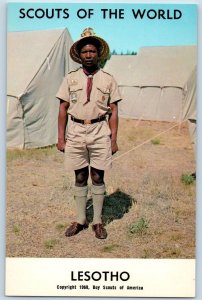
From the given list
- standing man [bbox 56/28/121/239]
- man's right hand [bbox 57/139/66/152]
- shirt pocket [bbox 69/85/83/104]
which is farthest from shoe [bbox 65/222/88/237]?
shirt pocket [bbox 69/85/83/104]

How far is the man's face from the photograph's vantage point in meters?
2.80

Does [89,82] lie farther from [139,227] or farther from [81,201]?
[139,227]

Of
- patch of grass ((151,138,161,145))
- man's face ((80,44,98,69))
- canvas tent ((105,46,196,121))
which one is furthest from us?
patch of grass ((151,138,161,145))

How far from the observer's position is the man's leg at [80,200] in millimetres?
2961

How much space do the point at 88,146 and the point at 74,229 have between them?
0.48 meters

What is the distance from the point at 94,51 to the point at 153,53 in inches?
18.5

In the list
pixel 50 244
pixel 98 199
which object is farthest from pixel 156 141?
pixel 50 244

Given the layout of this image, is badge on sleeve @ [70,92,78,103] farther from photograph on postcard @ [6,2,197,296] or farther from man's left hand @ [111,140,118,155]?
man's left hand @ [111,140,118,155]

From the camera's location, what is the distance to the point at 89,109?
2.84 meters

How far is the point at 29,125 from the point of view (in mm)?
3484

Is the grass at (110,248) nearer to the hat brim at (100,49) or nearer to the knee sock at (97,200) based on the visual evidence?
the knee sock at (97,200)

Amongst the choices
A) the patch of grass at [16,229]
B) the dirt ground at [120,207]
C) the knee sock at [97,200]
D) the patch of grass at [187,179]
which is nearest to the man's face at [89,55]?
the dirt ground at [120,207]

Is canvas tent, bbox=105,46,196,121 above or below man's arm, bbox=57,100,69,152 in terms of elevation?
above

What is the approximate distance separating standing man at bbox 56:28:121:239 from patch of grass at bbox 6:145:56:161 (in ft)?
0.96
